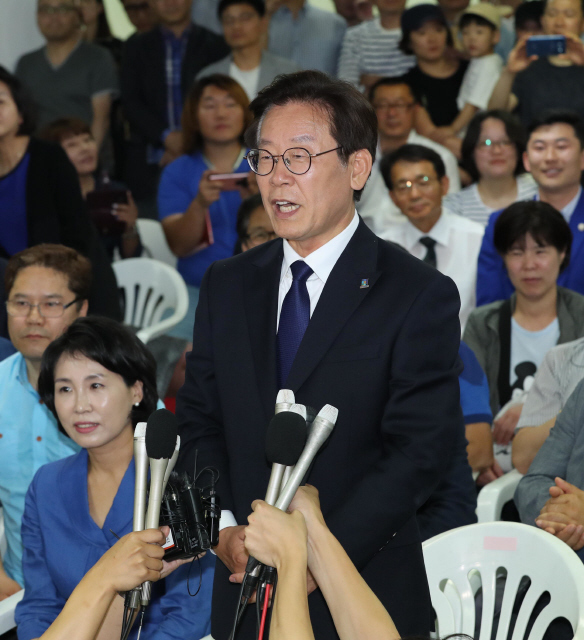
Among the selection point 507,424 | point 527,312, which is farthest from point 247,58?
point 507,424

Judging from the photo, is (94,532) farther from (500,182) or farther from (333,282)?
(500,182)

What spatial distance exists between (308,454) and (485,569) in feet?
3.17

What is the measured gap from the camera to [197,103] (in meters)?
4.23

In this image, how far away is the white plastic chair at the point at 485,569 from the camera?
5.71 feet

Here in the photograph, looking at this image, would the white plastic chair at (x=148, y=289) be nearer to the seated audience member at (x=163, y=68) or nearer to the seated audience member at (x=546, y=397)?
the seated audience member at (x=163, y=68)

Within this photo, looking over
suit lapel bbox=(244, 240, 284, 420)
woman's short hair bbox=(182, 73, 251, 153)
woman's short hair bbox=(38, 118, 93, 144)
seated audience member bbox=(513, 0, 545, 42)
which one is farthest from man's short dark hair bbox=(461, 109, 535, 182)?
suit lapel bbox=(244, 240, 284, 420)

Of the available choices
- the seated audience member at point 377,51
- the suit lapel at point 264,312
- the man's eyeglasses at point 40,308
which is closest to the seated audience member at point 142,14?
the seated audience member at point 377,51

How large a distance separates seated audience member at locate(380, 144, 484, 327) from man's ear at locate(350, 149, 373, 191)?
244 cm

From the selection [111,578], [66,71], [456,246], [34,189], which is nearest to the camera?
[111,578]

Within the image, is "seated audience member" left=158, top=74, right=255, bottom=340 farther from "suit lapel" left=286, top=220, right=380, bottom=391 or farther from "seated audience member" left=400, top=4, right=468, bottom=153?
"suit lapel" left=286, top=220, right=380, bottom=391

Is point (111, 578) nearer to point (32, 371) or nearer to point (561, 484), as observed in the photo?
point (561, 484)

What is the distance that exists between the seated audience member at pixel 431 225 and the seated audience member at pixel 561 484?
1691 mm

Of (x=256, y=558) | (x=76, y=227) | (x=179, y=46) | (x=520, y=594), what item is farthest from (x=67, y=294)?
(x=179, y=46)

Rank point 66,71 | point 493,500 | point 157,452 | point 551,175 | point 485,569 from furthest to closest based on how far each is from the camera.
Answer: point 66,71 < point 551,175 < point 493,500 < point 485,569 < point 157,452
